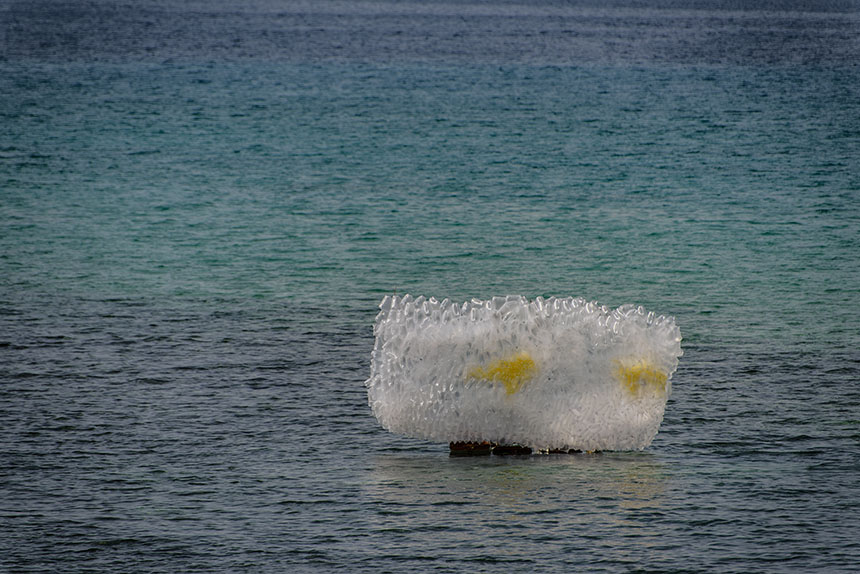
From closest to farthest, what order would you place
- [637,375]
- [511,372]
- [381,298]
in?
[511,372] < [637,375] < [381,298]

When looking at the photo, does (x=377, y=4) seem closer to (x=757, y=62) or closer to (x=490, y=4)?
(x=490, y=4)

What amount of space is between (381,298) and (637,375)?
453 inches

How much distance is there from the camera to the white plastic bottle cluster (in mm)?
14602

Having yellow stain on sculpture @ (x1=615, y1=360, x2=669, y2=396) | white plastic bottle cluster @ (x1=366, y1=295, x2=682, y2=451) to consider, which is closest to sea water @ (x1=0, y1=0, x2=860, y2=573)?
white plastic bottle cluster @ (x1=366, y1=295, x2=682, y2=451)

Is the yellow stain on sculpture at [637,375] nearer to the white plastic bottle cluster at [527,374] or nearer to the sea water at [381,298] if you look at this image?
the white plastic bottle cluster at [527,374]

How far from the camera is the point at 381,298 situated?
84.8 feet

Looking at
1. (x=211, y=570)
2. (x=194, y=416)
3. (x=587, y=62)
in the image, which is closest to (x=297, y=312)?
(x=194, y=416)

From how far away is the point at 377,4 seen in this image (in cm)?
17938

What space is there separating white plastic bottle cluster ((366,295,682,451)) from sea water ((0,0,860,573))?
14.7 inches

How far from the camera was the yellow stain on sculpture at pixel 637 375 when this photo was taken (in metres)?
14.8

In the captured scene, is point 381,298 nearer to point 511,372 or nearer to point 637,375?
point 511,372

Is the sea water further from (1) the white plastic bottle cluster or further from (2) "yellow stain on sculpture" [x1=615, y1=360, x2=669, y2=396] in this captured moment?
(2) "yellow stain on sculpture" [x1=615, y1=360, x2=669, y2=396]

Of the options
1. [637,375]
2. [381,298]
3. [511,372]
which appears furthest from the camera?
[381,298]

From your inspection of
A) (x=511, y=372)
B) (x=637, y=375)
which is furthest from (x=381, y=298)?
(x=637, y=375)
